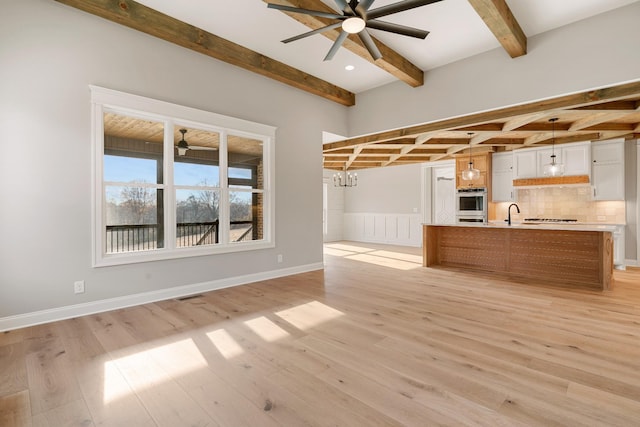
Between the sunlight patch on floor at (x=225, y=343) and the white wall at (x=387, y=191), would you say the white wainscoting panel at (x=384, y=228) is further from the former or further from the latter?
the sunlight patch on floor at (x=225, y=343)

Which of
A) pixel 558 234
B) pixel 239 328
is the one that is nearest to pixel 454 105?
pixel 558 234

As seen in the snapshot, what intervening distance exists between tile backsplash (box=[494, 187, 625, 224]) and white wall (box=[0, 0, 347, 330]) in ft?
24.4

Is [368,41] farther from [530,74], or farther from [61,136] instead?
[61,136]

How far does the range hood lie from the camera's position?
649 cm

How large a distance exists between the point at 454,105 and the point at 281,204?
3197mm

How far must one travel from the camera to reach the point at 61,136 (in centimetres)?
320

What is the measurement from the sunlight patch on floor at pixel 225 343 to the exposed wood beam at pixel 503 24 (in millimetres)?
3934

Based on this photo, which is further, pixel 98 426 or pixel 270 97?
pixel 270 97

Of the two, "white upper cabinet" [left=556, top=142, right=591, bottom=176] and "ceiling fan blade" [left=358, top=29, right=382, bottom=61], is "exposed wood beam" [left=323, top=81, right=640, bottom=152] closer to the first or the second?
"white upper cabinet" [left=556, top=142, right=591, bottom=176]

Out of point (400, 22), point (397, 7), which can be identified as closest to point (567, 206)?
point (400, 22)

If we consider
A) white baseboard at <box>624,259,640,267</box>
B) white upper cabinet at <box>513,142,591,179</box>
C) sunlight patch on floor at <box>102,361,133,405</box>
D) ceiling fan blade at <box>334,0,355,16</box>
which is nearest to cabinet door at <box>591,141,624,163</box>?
white upper cabinet at <box>513,142,591,179</box>

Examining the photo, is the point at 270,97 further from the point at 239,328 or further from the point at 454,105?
the point at 239,328

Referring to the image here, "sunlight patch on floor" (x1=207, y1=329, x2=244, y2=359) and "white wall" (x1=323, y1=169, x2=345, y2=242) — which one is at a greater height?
"white wall" (x1=323, y1=169, x2=345, y2=242)

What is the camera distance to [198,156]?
433 cm
